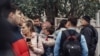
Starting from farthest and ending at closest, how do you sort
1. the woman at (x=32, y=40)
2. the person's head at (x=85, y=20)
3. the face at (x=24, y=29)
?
1. the person's head at (x=85, y=20)
2. the face at (x=24, y=29)
3. the woman at (x=32, y=40)

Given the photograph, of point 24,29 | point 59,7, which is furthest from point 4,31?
point 59,7

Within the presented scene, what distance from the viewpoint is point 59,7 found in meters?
19.7

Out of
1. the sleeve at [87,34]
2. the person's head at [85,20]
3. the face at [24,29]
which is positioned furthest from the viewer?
the person's head at [85,20]

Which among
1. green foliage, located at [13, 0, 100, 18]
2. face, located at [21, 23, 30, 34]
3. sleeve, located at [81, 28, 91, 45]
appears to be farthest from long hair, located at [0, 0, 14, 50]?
green foliage, located at [13, 0, 100, 18]

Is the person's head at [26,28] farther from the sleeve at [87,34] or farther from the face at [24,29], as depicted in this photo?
the sleeve at [87,34]

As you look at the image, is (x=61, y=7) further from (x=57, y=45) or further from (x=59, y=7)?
(x=57, y=45)

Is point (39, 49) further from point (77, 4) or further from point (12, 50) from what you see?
point (77, 4)

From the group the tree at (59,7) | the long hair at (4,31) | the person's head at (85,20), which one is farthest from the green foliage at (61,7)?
the long hair at (4,31)

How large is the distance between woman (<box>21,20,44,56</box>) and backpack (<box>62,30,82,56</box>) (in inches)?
21.8

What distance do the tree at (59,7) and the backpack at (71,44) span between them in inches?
404

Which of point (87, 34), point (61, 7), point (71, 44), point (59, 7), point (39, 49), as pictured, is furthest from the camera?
point (61, 7)

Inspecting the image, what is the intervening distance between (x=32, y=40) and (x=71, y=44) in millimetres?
885

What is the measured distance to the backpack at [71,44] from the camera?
795 centimetres

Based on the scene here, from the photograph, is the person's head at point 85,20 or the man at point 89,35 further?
the person's head at point 85,20
